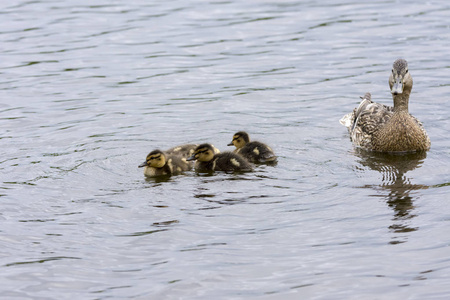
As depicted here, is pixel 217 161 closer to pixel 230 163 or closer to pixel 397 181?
pixel 230 163

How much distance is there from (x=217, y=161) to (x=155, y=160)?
0.61m

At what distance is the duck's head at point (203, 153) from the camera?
7750 millimetres

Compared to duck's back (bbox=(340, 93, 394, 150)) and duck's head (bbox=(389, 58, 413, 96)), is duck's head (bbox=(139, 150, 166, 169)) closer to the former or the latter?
duck's back (bbox=(340, 93, 394, 150))

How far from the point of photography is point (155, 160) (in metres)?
7.62

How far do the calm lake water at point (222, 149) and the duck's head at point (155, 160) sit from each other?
0.56 ft

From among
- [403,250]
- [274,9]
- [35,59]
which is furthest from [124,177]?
[274,9]

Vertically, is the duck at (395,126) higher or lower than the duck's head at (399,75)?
lower

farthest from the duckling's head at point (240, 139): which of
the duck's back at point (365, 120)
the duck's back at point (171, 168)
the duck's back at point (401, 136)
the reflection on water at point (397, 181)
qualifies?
the duck's back at point (401, 136)

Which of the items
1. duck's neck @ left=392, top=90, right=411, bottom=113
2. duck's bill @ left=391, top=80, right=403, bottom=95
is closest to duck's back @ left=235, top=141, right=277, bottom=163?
duck's bill @ left=391, top=80, right=403, bottom=95

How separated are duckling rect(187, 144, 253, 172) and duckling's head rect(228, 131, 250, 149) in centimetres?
51

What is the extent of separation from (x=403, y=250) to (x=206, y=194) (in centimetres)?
199

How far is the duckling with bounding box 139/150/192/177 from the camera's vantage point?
7617 mm

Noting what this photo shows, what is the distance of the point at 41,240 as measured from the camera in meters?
6.03

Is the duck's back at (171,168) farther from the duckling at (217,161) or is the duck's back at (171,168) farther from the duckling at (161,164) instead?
the duckling at (217,161)
